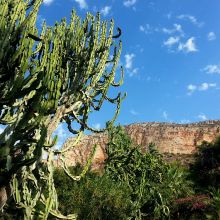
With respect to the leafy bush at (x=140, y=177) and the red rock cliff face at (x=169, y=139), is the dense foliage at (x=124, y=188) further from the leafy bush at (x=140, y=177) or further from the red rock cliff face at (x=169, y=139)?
the red rock cliff face at (x=169, y=139)

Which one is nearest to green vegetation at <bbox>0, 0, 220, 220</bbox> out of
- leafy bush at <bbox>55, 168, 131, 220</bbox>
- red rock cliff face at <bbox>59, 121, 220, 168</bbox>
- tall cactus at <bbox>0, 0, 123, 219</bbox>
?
tall cactus at <bbox>0, 0, 123, 219</bbox>

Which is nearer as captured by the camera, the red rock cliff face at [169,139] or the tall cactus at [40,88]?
the tall cactus at [40,88]

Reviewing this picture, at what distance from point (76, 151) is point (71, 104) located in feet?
144

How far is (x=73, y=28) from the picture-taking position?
8523mm

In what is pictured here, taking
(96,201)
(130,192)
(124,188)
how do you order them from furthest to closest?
(130,192) < (124,188) < (96,201)

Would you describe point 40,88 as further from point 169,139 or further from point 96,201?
point 169,139

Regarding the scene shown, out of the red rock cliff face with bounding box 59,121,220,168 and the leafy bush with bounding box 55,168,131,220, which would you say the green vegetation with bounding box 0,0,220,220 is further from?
the red rock cliff face with bounding box 59,121,220,168

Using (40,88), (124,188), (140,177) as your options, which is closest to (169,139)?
(140,177)

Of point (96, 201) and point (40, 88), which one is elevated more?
point (40, 88)

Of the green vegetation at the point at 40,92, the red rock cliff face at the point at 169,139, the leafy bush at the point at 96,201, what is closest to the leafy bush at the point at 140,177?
the leafy bush at the point at 96,201

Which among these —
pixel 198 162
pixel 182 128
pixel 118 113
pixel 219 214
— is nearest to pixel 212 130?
pixel 182 128

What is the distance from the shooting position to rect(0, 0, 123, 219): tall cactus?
21.2 ft

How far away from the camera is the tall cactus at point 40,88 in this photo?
6.48m

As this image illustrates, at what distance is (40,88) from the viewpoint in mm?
6453
